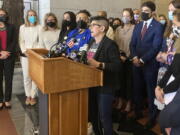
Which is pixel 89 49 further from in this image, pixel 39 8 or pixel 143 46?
pixel 39 8

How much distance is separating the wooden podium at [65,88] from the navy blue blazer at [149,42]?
123cm

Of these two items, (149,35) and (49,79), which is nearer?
(49,79)

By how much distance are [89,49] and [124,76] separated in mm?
1368

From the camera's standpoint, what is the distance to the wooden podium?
182 cm

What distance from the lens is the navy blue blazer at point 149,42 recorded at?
302cm

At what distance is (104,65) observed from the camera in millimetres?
2156

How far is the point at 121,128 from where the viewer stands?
3172 mm

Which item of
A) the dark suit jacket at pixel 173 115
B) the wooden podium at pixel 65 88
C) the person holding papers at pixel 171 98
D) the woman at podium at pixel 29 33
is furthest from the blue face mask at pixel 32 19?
the dark suit jacket at pixel 173 115

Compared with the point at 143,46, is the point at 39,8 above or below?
above

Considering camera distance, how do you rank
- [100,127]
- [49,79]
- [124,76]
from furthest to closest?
[124,76], [100,127], [49,79]

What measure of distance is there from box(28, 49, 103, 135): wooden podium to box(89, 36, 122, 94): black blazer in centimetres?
23

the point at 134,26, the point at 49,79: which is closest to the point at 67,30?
the point at 134,26

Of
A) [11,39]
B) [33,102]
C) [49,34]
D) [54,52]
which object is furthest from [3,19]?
[54,52]

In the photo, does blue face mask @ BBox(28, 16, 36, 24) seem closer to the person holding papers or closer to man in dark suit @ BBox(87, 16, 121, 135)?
man in dark suit @ BBox(87, 16, 121, 135)
